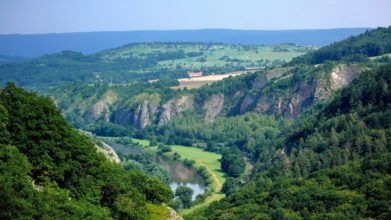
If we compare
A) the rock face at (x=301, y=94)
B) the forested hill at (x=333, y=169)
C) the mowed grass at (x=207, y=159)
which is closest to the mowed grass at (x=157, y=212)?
the forested hill at (x=333, y=169)

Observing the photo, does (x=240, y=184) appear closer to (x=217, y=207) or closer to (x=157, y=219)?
(x=217, y=207)

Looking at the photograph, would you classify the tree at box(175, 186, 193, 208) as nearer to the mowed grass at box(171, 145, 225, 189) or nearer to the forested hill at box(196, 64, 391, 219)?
the forested hill at box(196, 64, 391, 219)

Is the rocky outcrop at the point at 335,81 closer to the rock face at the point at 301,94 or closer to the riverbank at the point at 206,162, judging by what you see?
the rock face at the point at 301,94

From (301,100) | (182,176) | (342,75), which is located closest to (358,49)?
(342,75)

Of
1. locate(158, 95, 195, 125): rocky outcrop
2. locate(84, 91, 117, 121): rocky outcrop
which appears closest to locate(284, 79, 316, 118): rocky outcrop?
locate(158, 95, 195, 125): rocky outcrop

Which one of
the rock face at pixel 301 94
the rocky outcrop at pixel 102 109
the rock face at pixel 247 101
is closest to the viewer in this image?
the rock face at pixel 301 94

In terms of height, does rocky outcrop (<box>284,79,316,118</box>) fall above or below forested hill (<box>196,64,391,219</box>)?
below
